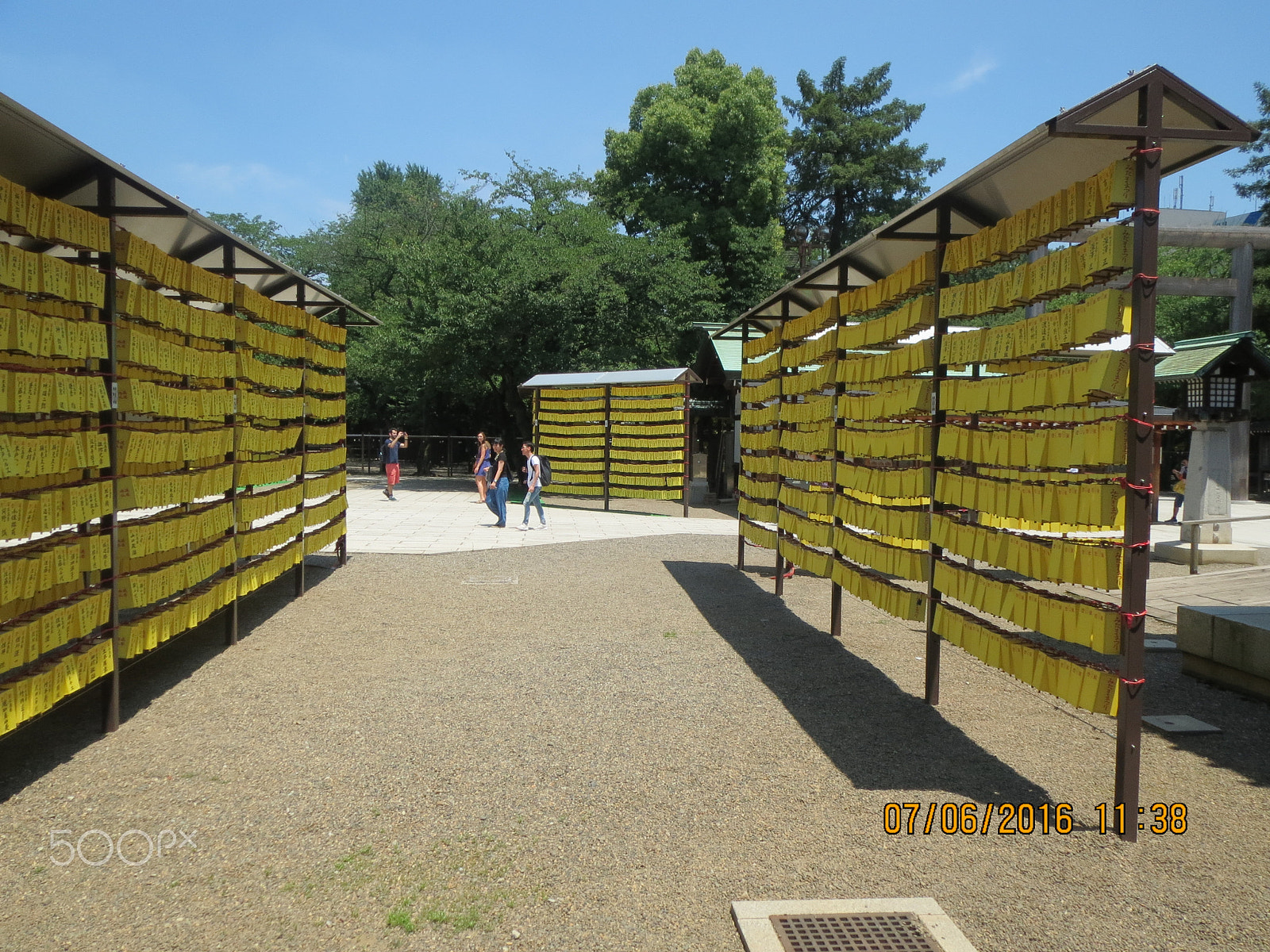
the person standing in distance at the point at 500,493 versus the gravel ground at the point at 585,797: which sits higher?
the person standing in distance at the point at 500,493

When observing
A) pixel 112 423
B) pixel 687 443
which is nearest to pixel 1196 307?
pixel 687 443

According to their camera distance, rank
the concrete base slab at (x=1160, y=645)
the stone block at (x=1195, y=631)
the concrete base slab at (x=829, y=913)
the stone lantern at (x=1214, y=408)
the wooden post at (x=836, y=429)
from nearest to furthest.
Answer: the concrete base slab at (x=829, y=913) → the stone block at (x=1195, y=631) → the wooden post at (x=836, y=429) → the concrete base slab at (x=1160, y=645) → the stone lantern at (x=1214, y=408)

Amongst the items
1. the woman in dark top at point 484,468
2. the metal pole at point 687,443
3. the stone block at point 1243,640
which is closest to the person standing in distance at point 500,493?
the woman in dark top at point 484,468

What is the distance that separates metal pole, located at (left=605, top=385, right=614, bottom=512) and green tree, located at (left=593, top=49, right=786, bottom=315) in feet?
43.9

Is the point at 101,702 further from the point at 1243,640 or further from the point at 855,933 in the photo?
the point at 1243,640

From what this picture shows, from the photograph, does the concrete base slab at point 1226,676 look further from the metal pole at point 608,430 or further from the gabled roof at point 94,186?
the metal pole at point 608,430

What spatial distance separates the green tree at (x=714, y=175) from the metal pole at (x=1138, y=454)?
28.9m

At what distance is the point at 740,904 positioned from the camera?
12.0 ft

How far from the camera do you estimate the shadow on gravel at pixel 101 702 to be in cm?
514

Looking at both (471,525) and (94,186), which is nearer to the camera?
(94,186)

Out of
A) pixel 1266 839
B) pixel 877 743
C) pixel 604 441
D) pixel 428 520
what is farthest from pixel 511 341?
pixel 1266 839

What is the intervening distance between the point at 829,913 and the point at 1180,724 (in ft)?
12.3

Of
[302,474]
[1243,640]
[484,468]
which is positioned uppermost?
[302,474]

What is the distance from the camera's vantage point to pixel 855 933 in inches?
139
